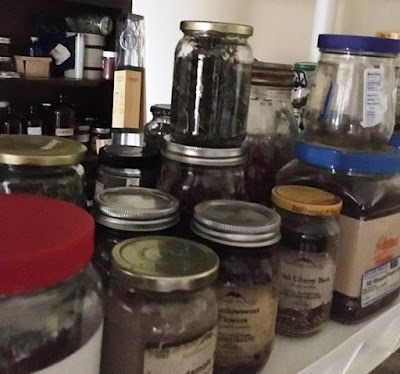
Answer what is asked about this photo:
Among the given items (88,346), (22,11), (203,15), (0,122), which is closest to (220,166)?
(88,346)

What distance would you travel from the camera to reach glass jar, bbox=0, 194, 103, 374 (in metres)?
0.29

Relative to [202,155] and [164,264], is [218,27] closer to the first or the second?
[202,155]

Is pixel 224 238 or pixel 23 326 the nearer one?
pixel 23 326

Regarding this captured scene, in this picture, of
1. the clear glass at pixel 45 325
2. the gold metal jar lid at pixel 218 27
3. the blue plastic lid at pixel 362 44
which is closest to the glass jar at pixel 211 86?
the gold metal jar lid at pixel 218 27

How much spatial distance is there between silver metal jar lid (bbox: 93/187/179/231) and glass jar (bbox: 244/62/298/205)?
0.17 m

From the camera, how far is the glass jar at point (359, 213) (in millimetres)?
549

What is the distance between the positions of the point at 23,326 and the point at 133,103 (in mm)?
1157

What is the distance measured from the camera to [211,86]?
0.51 m

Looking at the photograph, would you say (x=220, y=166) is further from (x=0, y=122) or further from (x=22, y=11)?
(x=22, y=11)

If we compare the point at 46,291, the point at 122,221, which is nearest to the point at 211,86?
the point at 122,221

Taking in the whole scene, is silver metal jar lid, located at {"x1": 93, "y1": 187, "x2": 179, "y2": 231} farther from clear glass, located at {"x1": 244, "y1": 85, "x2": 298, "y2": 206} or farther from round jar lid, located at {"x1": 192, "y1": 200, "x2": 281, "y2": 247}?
clear glass, located at {"x1": 244, "y1": 85, "x2": 298, "y2": 206}

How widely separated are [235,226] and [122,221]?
79 mm

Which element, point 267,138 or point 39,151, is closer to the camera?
point 39,151

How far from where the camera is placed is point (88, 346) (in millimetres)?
332
